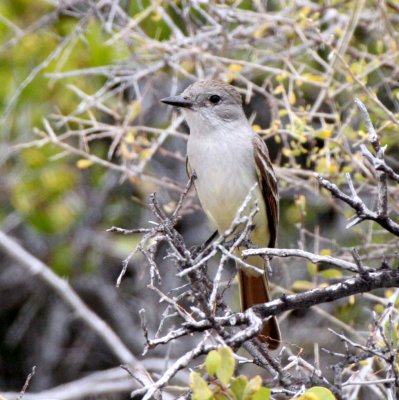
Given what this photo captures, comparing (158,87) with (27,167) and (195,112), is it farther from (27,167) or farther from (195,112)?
(195,112)

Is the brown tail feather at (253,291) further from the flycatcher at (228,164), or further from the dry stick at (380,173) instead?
the dry stick at (380,173)

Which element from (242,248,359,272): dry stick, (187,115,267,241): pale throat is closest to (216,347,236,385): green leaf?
(242,248,359,272): dry stick

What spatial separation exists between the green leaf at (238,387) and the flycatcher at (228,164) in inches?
82.6

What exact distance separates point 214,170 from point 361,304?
1.51m

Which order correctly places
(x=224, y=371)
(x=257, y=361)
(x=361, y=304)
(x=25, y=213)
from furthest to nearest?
(x=25, y=213), (x=361, y=304), (x=257, y=361), (x=224, y=371)

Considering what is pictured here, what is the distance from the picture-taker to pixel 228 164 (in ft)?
13.8

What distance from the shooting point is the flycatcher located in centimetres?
417

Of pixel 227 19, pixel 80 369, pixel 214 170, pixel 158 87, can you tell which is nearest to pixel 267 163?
pixel 214 170

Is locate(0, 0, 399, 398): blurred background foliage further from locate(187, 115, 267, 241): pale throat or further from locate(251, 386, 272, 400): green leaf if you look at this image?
locate(251, 386, 272, 400): green leaf

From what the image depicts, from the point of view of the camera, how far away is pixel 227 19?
4535 millimetres

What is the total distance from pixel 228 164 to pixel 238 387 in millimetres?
2278

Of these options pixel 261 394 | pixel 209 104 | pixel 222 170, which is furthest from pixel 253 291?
pixel 261 394

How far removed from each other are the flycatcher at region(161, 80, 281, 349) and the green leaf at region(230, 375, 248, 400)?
210 cm

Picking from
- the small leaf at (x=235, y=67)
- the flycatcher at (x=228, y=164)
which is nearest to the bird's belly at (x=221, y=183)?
the flycatcher at (x=228, y=164)
